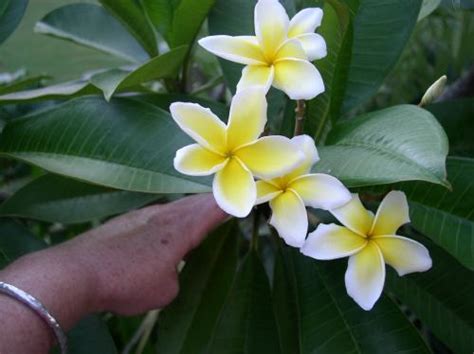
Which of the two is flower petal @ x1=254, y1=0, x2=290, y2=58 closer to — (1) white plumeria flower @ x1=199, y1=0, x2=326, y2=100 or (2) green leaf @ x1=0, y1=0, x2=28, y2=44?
(1) white plumeria flower @ x1=199, y1=0, x2=326, y2=100

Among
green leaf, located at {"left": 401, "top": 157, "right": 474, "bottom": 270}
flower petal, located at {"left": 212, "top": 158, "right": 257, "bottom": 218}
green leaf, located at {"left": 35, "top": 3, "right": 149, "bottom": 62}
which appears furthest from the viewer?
green leaf, located at {"left": 35, "top": 3, "right": 149, "bottom": 62}

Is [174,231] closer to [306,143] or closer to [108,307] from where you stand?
[108,307]

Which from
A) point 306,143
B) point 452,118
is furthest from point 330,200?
point 452,118

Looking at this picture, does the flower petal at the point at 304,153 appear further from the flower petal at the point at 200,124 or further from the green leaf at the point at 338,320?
the green leaf at the point at 338,320

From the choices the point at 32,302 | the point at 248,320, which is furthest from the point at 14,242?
the point at 248,320

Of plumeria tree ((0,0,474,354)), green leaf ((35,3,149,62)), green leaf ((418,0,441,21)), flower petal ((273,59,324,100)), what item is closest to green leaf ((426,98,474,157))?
plumeria tree ((0,0,474,354))

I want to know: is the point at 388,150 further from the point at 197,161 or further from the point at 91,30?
the point at 91,30
